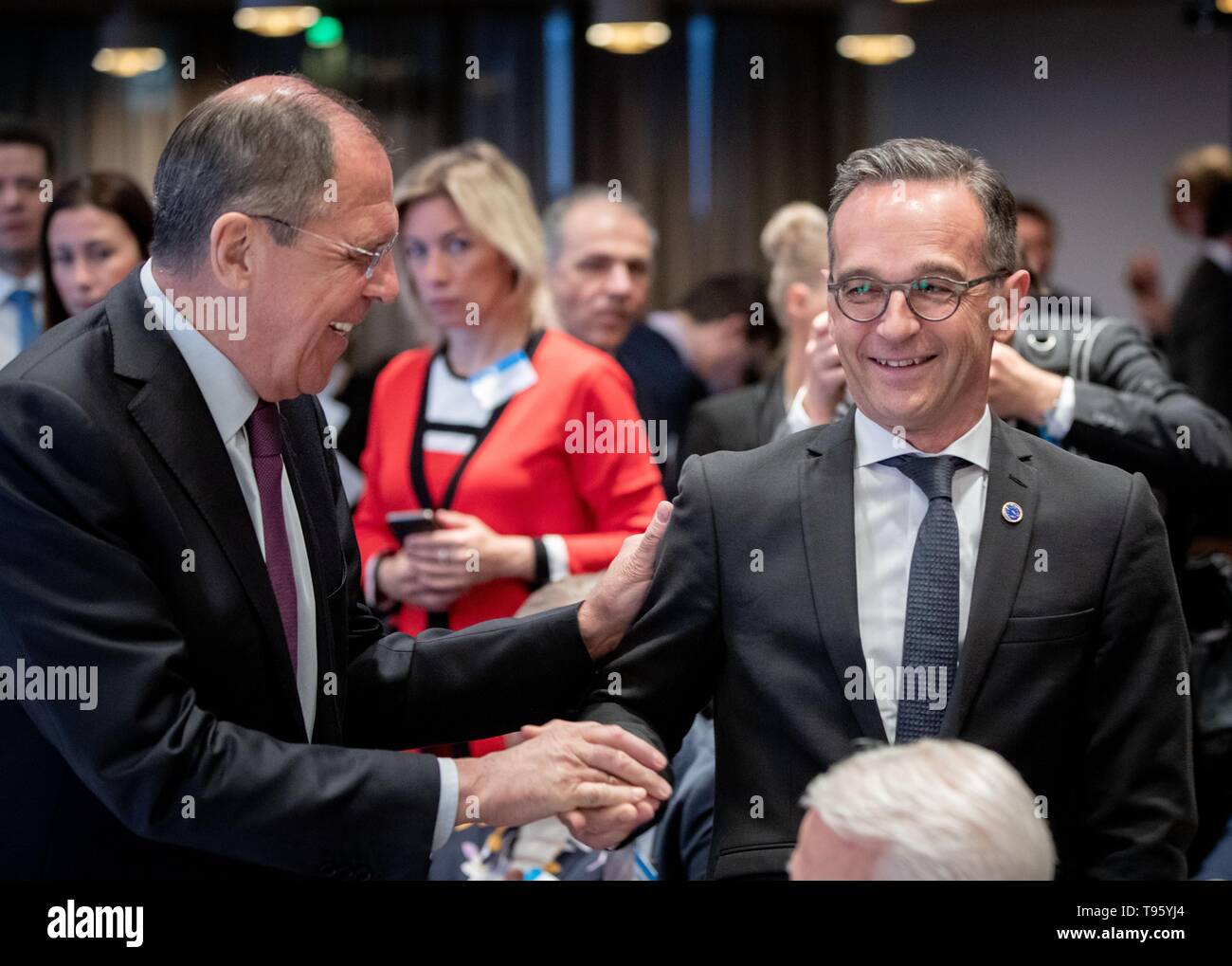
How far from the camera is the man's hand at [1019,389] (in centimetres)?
209

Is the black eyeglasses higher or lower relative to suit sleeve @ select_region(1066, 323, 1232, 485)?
higher

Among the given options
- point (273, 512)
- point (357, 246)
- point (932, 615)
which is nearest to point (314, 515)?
point (273, 512)

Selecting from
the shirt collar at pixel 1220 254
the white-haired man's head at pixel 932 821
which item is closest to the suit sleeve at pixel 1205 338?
the shirt collar at pixel 1220 254

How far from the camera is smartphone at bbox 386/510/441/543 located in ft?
8.47

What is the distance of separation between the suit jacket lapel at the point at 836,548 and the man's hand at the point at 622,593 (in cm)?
20

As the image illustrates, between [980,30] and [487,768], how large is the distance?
598cm

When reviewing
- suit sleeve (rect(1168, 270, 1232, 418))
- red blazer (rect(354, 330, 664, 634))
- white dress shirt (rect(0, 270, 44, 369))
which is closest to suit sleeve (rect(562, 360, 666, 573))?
red blazer (rect(354, 330, 664, 634))

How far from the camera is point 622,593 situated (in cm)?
193

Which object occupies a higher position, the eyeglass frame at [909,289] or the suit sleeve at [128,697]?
the eyeglass frame at [909,289]

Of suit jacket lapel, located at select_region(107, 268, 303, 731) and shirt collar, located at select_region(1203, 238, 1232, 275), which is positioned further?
shirt collar, located at select_region(1203, 238, 1232, 275)

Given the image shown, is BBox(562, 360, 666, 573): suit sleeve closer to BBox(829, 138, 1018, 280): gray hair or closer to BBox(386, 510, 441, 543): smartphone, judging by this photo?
BBox(386, 510, 441, 543): smartphone

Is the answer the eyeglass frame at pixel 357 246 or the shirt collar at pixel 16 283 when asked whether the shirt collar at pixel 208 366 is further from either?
the shirt collar at pixel 16 283

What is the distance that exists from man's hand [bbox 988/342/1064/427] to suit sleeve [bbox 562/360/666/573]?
71 centimetres

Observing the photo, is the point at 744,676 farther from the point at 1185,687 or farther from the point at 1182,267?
the point at 1182,267
